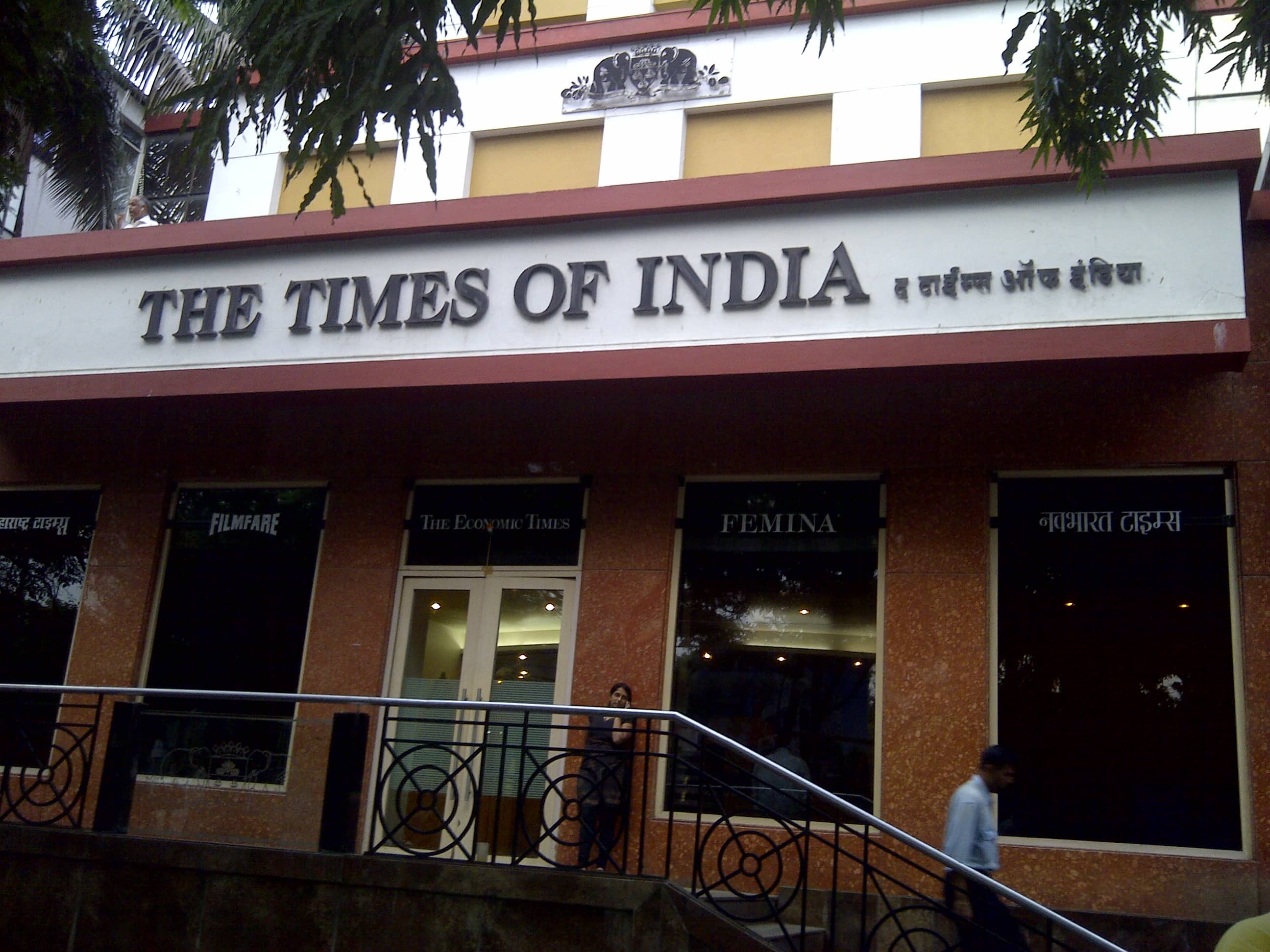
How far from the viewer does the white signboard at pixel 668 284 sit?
29.8 ft

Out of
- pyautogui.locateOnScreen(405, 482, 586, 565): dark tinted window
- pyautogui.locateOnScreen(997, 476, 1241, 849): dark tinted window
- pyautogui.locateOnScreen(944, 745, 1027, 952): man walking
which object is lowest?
pyautogui.locateOnScreen(944, 745, 1027, 952): man walking

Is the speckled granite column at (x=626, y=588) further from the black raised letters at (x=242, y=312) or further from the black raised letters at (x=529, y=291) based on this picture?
the black raised letters at (x=242, y=312)

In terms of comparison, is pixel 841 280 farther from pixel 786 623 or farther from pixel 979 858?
pixel 979 858

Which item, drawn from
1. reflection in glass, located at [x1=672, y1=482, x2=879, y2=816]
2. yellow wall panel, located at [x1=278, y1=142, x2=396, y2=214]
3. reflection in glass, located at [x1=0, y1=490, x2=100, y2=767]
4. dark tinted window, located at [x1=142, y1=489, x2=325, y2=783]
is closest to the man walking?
reflection in glass, located at [x1=672, y1=482, x2=879, y2=816]

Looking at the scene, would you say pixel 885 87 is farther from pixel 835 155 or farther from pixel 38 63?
pixel 38 63

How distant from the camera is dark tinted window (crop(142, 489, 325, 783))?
11656 millimetres

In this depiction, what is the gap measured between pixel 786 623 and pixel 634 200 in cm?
372

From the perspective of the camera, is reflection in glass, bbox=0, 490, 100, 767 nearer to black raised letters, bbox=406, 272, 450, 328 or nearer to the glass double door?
black raised letters, bbox=406, 272, 450, 328

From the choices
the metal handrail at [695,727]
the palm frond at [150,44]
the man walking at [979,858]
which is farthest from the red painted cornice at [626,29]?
the man walking at [979,858]

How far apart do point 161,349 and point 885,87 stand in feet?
23.5

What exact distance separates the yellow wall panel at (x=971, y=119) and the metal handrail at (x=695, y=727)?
6.37m

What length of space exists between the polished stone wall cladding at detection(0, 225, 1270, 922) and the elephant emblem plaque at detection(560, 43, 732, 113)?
343cm

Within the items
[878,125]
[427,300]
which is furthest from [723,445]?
[878,125]

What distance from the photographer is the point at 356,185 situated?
13.1 metres
